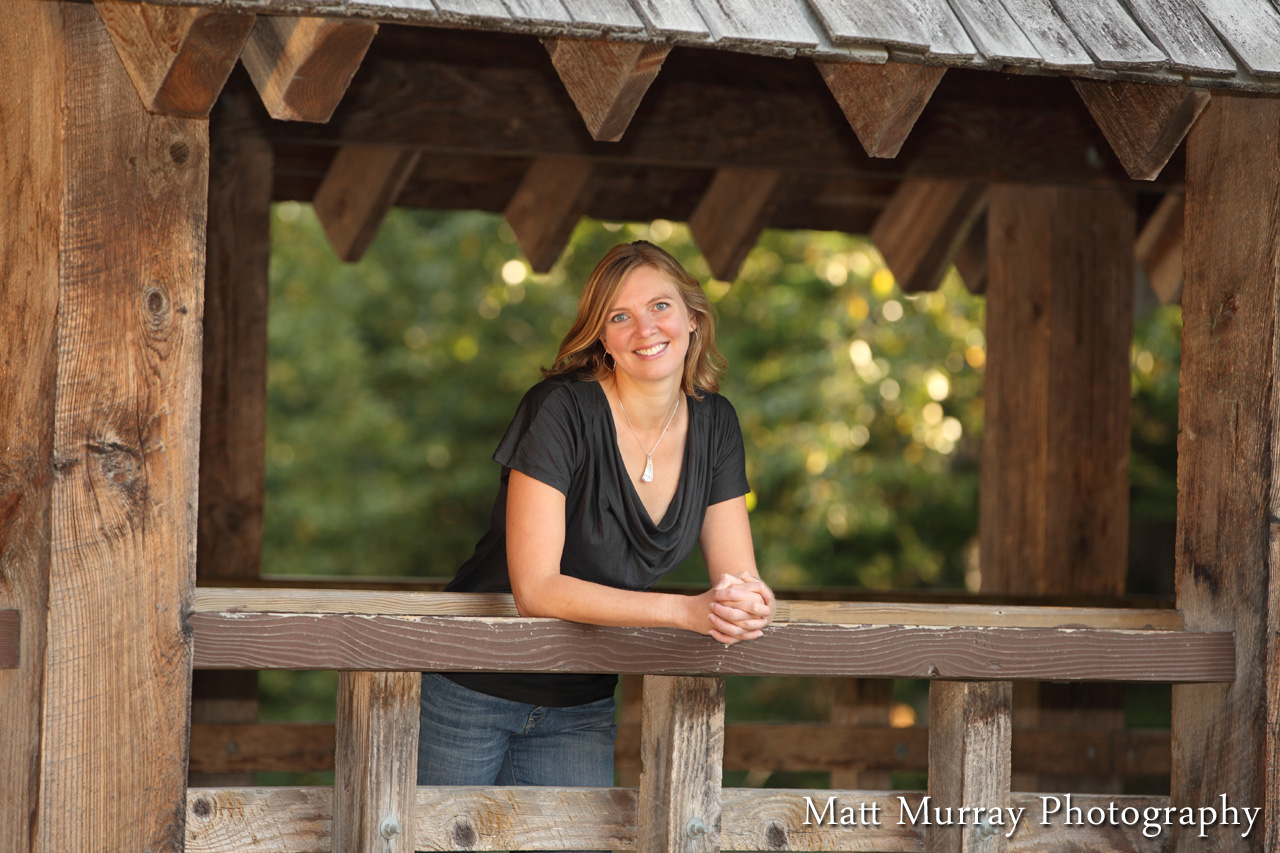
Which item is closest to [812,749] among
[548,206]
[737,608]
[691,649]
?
[548,206]

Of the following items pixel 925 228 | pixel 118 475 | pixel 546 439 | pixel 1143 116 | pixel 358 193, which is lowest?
pixel 118 475

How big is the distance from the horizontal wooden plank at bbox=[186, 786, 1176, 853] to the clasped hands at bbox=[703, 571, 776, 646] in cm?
47

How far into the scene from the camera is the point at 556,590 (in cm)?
268

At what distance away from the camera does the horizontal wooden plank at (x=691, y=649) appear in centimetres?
259

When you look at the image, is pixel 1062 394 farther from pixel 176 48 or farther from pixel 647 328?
pixel 176 48

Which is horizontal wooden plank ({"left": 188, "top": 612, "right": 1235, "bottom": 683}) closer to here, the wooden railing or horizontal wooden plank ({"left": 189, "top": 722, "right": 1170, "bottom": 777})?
the wooden railing

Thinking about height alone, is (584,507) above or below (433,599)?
above

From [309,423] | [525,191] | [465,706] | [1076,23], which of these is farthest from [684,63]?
[309,423]

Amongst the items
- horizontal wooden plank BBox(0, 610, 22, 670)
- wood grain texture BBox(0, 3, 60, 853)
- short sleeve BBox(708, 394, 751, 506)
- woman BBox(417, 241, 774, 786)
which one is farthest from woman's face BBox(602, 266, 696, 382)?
horizontal wooden plank BBox(0, 610, 22, 670)

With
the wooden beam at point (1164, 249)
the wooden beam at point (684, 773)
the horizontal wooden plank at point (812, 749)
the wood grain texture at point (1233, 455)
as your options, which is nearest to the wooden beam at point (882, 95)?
the wood grain texture at point (1233, 455)

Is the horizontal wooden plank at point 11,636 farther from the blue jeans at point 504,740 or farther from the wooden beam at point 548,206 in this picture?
the wooden beam at point 548,206

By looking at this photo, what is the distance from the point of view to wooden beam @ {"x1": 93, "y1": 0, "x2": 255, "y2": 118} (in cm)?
234

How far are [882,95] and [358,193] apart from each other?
10.5 feet

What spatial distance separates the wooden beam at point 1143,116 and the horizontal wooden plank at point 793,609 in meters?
0.96
